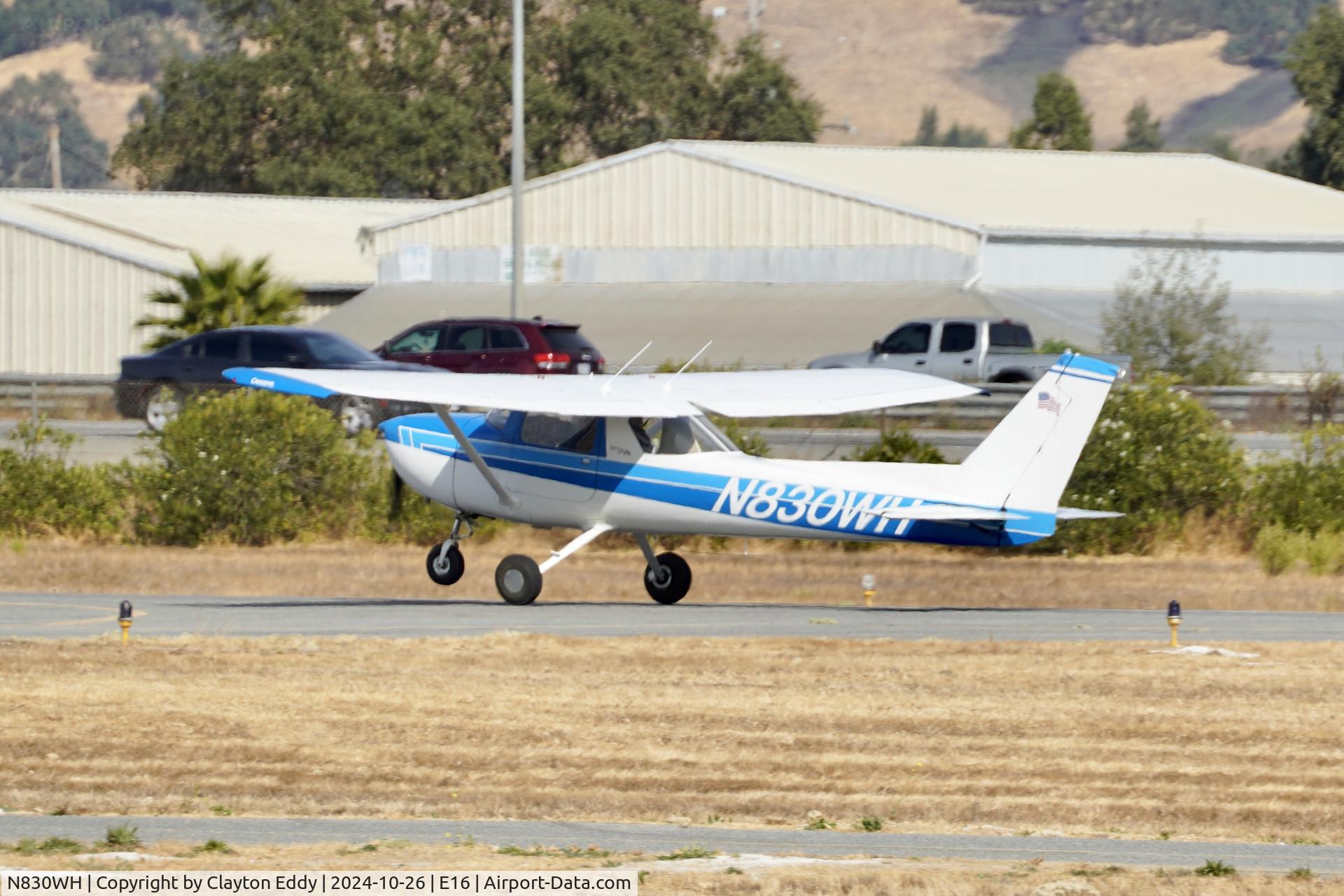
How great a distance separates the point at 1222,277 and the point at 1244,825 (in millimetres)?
37749

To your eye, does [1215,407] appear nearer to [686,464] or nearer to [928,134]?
[686,464]

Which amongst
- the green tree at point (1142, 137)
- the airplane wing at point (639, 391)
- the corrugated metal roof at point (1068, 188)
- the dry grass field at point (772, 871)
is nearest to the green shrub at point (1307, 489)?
the airplane wing at point (639, 391)

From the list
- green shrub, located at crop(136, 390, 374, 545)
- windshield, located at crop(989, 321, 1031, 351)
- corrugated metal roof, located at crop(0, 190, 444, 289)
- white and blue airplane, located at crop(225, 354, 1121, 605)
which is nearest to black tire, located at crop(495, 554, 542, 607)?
white and blue airplane, located at crop(225, 354, 1121, 605)

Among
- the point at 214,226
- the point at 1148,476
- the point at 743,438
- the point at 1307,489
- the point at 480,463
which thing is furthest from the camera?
the point at 214,226

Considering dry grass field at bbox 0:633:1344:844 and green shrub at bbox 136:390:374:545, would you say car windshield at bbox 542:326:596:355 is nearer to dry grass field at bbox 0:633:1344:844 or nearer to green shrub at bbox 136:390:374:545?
green shrub at bbox 136:390:374:545

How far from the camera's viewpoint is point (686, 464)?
712 inches

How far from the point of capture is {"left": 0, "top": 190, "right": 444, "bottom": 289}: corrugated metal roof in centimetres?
5050

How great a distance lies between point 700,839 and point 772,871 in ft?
3.61

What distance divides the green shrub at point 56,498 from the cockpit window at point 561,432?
8.30m

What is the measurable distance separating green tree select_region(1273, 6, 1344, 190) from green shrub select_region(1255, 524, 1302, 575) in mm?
54643

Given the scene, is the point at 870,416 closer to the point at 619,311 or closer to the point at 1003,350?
the point at 1003,350

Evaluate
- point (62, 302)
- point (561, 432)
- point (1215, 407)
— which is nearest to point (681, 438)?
point (561, 432)

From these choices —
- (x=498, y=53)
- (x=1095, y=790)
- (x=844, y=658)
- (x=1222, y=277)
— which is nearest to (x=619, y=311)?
(x=1222, y=277)

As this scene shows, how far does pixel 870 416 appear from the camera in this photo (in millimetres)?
28688
